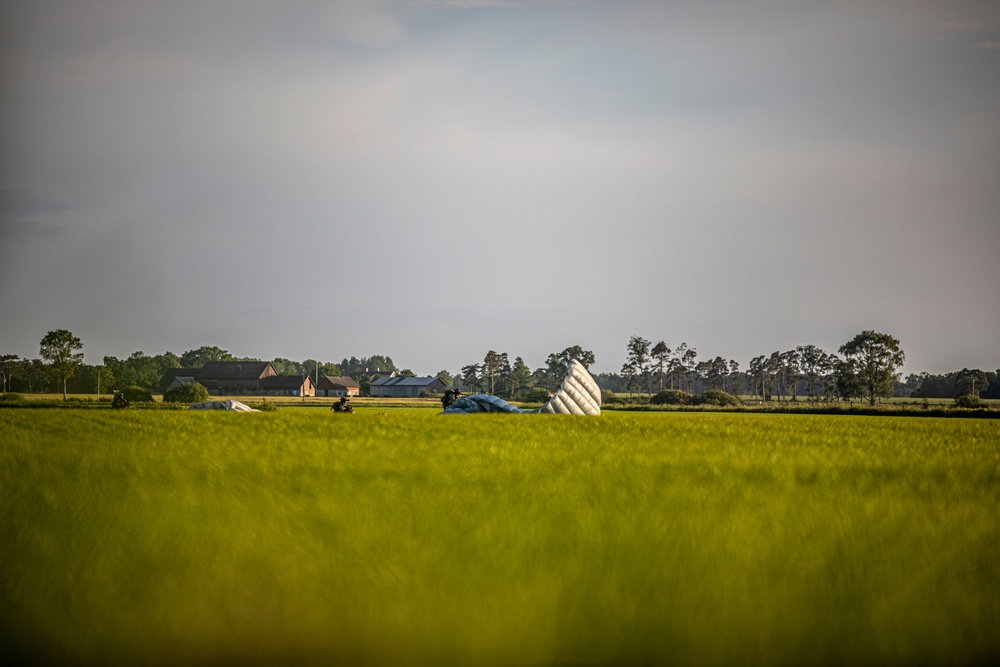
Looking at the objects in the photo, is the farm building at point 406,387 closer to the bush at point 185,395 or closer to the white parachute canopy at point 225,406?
the bush at point 185,395

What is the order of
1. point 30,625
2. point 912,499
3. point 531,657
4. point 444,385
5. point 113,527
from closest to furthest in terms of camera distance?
point 531,657, point 30,625, point 113,527, point 912,499, point 444,385

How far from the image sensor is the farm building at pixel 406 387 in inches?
5177

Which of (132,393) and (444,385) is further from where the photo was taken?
(444,385)

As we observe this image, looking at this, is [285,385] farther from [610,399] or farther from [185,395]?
[185,395]

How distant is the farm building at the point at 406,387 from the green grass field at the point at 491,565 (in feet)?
402

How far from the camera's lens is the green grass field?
3660 mm

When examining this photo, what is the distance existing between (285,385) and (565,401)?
10183 cm

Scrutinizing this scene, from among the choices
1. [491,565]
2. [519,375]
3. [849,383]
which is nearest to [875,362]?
[849,383]

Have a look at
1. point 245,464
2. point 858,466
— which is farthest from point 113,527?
point 858,466

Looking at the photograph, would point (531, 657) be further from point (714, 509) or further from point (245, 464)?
point (245, 464)

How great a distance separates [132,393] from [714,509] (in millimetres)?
50978

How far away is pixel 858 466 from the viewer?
956 cm

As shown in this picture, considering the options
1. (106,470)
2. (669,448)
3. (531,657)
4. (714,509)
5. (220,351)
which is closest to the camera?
(531,657)

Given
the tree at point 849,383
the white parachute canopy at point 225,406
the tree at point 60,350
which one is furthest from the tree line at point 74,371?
the tree at point 849,383
